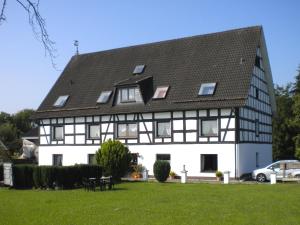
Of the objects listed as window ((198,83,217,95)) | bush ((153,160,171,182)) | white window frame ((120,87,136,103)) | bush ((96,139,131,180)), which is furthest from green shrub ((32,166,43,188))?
window ((198,83,217,95))

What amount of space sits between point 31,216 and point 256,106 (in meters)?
22.5

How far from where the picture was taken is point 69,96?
1506 inches

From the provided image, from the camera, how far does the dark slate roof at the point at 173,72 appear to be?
30703mm

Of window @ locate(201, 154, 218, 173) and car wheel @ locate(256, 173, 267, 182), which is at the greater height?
window @ locate(201, 154, 218, 173)

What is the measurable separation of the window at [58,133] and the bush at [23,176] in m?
11.8

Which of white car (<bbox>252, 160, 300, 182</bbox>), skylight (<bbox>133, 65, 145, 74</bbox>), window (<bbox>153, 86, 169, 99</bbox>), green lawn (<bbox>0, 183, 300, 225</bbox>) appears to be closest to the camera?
green lawn (<bbox>0, 183, 300, 225</bbox>)

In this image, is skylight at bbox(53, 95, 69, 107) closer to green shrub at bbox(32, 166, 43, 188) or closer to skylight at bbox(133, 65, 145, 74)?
skylight at bbox(133, 65, 145, 74)

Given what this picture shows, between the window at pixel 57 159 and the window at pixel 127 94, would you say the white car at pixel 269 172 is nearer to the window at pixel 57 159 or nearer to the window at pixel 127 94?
the window at pixel 127 94

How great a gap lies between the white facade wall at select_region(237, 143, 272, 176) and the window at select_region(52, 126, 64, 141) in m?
15.0

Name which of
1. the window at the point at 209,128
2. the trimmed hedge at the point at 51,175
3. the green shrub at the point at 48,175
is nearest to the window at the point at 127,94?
the window at the point at 209,128

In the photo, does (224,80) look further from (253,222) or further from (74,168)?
(253,222)

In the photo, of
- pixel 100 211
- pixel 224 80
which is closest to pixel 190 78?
pixel 224 80

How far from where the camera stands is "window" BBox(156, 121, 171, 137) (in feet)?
105

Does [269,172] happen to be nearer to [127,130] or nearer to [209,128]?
[209,128]
